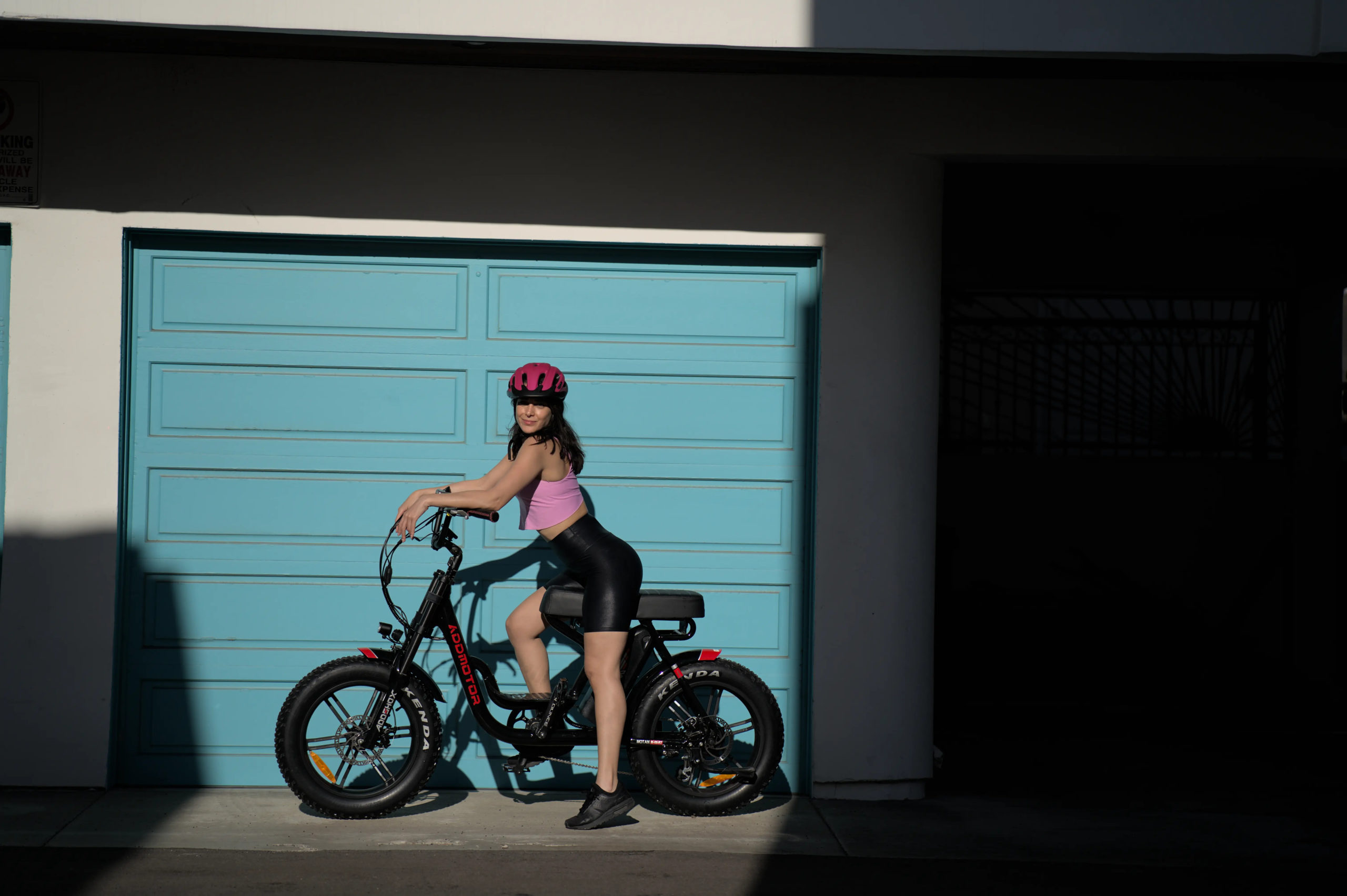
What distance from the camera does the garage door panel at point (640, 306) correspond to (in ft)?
18.8

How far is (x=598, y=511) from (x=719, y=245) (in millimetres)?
1417

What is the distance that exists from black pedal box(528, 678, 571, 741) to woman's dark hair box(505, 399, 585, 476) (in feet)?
3.13

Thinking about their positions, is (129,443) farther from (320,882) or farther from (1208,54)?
(1208,54)

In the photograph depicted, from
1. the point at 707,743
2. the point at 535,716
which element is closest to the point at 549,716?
the point at 535,716

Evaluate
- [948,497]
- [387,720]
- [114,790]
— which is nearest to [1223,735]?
[948,497]

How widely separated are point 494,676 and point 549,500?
87cm

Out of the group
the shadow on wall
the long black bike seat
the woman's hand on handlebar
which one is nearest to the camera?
the woman's hand on handlebar

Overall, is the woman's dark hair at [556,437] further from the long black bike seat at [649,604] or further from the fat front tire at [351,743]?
the fat front tire at [351,743]

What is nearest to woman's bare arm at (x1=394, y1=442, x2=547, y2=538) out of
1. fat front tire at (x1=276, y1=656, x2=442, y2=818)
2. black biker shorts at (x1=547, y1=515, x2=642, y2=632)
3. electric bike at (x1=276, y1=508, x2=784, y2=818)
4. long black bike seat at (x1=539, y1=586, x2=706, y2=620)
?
electric bike at (x1=276, y1=508, x2=784, y2=818)

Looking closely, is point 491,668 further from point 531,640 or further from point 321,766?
point 321,766

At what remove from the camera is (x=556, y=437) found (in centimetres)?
500

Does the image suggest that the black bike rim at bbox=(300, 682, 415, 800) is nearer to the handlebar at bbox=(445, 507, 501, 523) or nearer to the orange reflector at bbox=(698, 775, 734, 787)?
the handlebar at bbox=(445, 507, 501, 523)

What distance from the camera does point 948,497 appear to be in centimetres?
1064

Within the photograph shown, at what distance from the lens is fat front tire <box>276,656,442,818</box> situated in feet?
16.0
